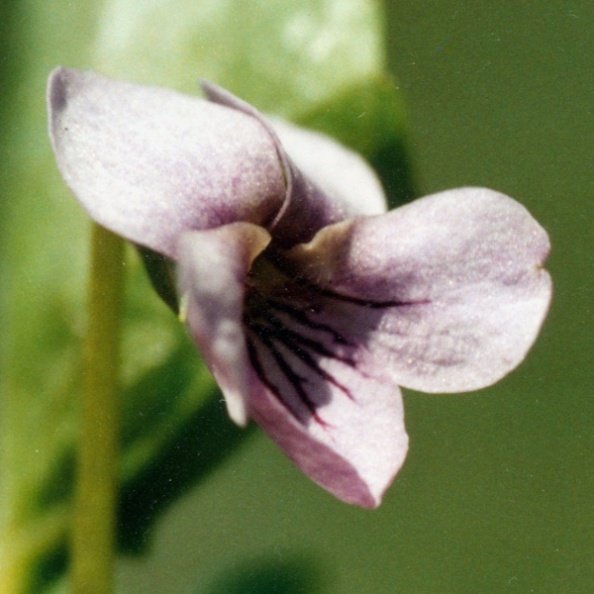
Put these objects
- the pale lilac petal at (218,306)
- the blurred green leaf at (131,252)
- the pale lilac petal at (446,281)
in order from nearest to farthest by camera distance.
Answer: the pale lilac petal at (218,306), the pale lilac petal at (446,281), the blurred green leaf at (131,252)

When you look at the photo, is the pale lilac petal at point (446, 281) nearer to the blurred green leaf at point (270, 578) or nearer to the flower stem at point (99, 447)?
the flower stem at point (99, 447)

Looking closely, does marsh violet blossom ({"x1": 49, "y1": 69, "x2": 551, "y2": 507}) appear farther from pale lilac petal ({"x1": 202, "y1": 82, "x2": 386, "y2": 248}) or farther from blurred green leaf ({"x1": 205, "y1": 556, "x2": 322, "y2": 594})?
blurred green leaf ({"x1": 205, "y1": 556, "x2": 322, "y2": 594})

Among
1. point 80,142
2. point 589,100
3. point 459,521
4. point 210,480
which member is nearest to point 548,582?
point 459,521

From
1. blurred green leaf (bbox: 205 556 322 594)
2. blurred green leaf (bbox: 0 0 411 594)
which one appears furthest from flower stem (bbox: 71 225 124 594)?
blurred green leaf (bbox: 205 556 322 594)

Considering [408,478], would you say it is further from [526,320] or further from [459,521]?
[526,320]

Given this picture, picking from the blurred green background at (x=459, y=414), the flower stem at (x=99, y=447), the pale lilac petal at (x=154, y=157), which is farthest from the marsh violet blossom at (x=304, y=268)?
the blurred green background at (x=459, y=414)

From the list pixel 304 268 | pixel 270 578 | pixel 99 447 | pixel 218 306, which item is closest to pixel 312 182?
pixel 304 268

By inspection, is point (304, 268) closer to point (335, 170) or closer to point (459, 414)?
point (335, 170)

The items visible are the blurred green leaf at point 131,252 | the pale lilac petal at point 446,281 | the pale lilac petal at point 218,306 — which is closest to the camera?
the pale lilac petal at point 218,306
